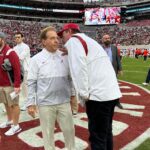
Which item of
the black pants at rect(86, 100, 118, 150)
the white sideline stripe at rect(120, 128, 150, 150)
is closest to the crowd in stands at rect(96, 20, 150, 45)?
the white sideline stripe at rect(120, 128, 150, 150)

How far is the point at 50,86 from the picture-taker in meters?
4.57

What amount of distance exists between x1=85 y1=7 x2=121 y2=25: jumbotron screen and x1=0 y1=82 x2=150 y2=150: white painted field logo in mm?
67584

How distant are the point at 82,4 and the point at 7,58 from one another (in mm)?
81364

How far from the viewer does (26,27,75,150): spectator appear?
454 cm

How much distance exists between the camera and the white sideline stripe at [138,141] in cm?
595

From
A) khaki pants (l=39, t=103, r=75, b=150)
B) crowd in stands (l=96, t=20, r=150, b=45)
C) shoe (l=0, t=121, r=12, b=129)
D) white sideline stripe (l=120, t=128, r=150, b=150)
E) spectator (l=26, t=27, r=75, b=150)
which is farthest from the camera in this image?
crowd in stands (l=96, t=20, r=150, b=45)

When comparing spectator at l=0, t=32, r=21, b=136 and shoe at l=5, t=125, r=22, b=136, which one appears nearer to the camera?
spectator at l=0, t=32, r=21, b=136

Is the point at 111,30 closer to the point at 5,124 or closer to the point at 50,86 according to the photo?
the point at 5,124

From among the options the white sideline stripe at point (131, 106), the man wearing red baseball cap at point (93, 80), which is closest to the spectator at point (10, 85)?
the man wearing red baseball cap at point (93, 80)

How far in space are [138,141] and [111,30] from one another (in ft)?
241

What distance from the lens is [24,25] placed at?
236ft

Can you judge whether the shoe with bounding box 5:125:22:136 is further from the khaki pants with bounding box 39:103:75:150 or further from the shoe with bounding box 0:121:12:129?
the khaki pants with bounding box 39:103:75:150

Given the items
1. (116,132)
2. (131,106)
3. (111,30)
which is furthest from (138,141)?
(111,30)

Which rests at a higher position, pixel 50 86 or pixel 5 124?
pixel 50 86
